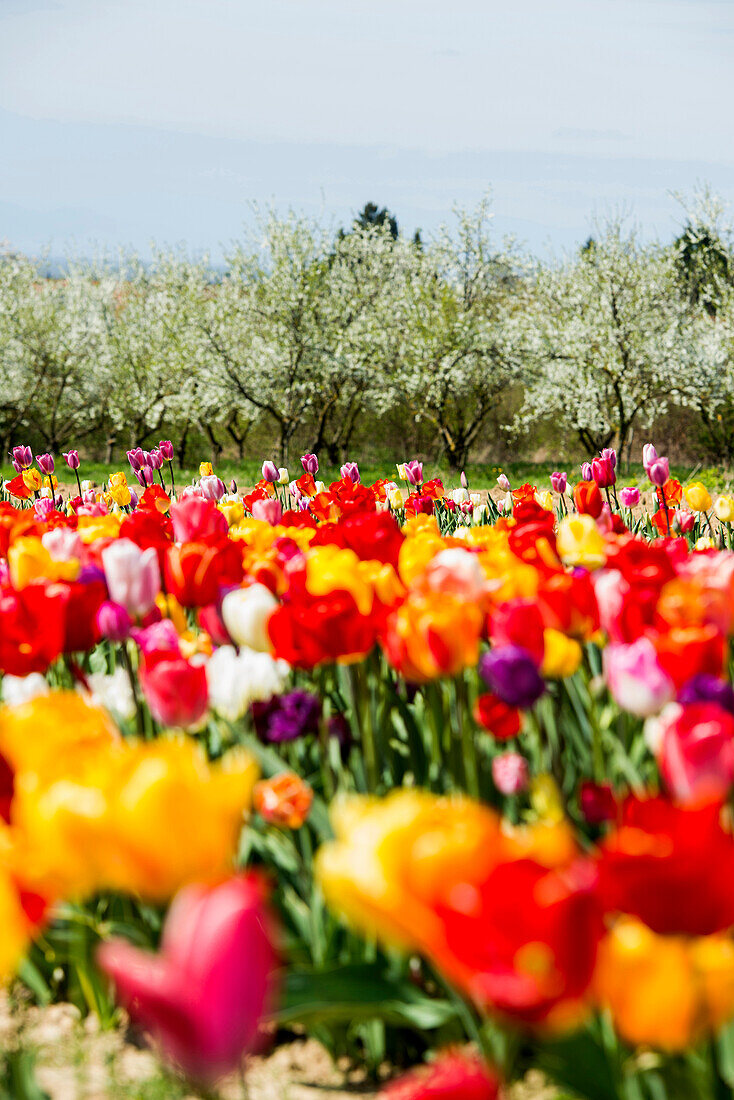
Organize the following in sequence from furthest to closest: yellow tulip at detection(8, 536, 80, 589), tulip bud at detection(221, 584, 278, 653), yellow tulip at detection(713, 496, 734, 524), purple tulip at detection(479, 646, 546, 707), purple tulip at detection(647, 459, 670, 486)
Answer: purple tulip at detection(647, 459, 670, 486)
yellow tulip at detection(713, 496, 734, 524)
yellow tulip at detection(8, 536, 80, 589)
tulip bud at detection(221, 584, 278, 653)
purple tulip at detection(479, 646, 546, 707)

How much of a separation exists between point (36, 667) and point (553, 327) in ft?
79.7

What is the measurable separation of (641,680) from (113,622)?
1.11m

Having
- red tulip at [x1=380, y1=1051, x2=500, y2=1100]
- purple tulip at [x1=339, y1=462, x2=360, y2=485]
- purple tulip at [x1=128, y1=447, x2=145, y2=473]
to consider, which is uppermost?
red tulip at [x1=380, y1=1051, x2=500, y2=1100]

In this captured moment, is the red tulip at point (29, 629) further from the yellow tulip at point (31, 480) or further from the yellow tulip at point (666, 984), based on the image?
the yellow tulip at point (31, 480)

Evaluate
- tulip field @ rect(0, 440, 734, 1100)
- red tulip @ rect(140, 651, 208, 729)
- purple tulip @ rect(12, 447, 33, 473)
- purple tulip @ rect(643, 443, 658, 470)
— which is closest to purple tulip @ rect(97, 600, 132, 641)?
tulip field @ rect(0, 440, 734, 1100)

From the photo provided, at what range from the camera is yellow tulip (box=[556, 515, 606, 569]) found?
2.55 metres

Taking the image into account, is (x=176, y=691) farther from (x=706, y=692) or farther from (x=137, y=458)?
(x=137, y=458)

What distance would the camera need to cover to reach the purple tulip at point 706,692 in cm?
156

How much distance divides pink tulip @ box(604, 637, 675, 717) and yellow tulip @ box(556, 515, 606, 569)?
0.93 metres

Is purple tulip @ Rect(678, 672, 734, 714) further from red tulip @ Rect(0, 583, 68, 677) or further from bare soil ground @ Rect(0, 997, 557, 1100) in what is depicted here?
red tulip @ Rect(0, 583, 68, 677)

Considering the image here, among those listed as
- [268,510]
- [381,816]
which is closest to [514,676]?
[381,816]

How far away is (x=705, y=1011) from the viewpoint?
86 centimetres

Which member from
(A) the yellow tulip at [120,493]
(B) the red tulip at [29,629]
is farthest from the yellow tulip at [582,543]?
(A) the yellow tulip at [120,493]

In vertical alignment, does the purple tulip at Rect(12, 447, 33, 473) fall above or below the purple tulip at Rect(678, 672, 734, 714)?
below
